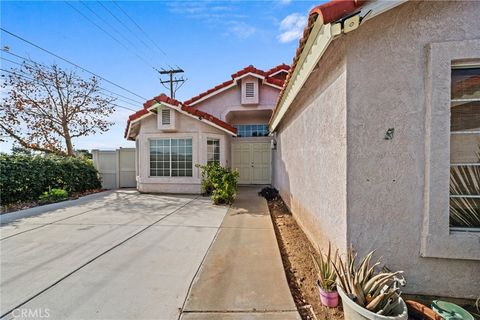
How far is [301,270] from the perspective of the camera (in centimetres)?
381

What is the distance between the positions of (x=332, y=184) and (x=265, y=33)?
22.7 feet

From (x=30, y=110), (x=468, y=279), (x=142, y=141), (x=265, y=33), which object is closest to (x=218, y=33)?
(x=265, y=33)

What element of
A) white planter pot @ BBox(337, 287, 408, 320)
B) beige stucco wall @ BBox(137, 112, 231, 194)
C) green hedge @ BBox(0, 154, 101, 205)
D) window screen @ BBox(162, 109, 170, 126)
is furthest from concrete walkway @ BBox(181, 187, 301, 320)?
green hedge @ BBox(0, 154, 101, 205)

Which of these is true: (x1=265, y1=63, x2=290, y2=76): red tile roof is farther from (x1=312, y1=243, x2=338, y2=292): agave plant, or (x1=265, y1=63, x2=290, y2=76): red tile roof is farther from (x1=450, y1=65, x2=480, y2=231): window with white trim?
(x1=312, y1=243, x2=338, y2=292): agave plant

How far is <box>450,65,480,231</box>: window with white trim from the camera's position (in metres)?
2.73

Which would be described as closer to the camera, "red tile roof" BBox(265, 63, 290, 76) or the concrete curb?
the concrete curb

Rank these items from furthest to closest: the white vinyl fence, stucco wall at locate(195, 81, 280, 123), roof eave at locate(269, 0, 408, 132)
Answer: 1. stucco wall at locate(195, 81, 280, 123)
2. the white vinyl fence
3. roof eave at locate(269, 0, 408, 132)

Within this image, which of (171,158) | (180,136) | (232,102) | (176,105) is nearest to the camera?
(176,105)

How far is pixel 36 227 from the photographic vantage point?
6.09 meters

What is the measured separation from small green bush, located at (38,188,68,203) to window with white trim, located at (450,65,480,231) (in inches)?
520

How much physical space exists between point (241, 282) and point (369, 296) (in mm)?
1776

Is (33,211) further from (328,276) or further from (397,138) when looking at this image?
(397,138)

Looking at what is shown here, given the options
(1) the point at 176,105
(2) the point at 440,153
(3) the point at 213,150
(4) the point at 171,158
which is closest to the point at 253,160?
(3) the point at 213,150

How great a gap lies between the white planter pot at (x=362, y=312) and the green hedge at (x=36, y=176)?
490 inches
